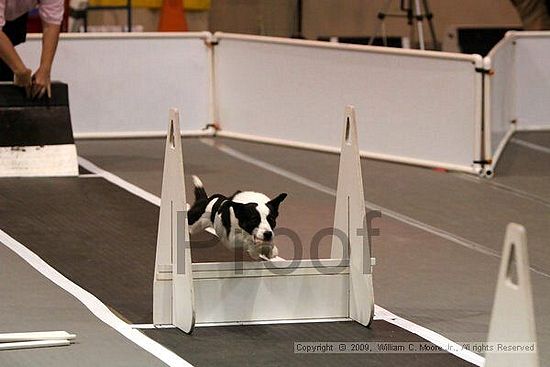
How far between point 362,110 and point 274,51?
36.6 inches

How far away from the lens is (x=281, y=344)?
14.3ft

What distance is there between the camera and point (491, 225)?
6.49 metres

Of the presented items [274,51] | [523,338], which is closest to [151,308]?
[523,338]

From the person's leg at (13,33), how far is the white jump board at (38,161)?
0.65m

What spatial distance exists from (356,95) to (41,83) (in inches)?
81.0

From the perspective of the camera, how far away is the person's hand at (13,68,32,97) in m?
7.49

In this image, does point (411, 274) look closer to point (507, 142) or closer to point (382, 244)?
point (382, 244)

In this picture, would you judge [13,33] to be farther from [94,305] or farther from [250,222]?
[250,222]

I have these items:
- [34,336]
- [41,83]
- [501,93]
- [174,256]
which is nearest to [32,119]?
[41,83]

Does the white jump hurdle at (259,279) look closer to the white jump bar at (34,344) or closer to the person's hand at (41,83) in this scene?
the white jump bar at (34,344)

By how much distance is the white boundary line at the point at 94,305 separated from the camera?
165 inches

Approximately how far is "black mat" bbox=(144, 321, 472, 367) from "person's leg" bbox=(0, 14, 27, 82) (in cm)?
392
